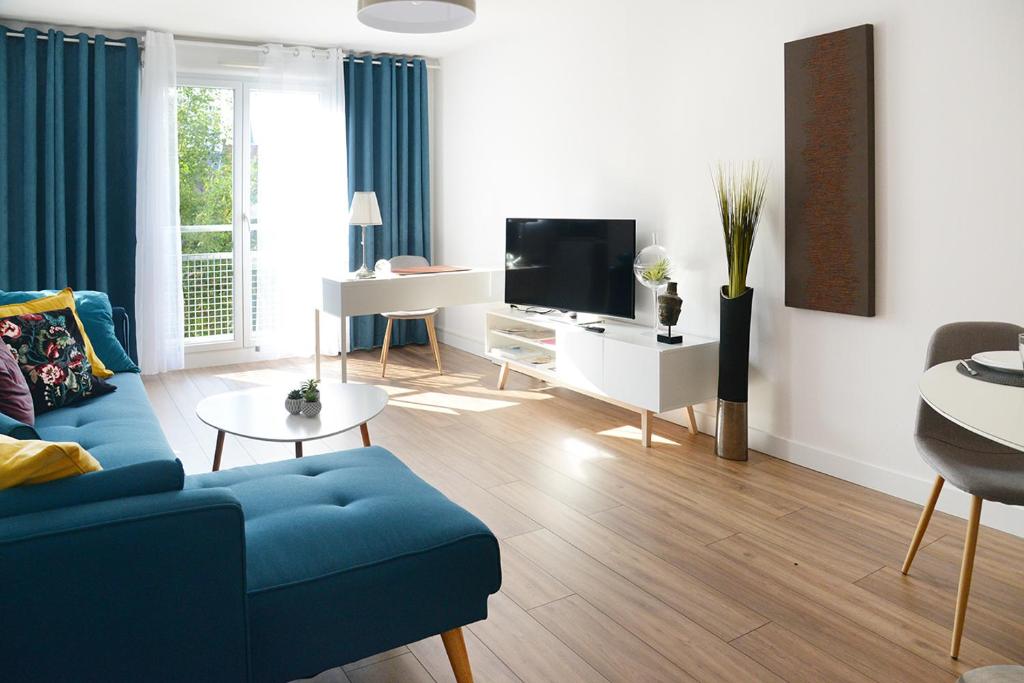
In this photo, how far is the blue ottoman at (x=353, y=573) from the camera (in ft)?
5.50

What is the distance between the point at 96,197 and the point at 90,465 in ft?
14.2

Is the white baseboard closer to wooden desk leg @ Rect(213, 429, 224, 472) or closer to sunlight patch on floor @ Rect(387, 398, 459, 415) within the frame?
sunlight patch on floor @ Rect(387, 398, 459, 415)

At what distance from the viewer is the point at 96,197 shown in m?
5.28

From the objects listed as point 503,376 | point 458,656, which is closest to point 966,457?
point 458,656

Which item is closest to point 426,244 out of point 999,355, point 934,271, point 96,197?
point 96,197

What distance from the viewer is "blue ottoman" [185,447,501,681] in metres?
1.68

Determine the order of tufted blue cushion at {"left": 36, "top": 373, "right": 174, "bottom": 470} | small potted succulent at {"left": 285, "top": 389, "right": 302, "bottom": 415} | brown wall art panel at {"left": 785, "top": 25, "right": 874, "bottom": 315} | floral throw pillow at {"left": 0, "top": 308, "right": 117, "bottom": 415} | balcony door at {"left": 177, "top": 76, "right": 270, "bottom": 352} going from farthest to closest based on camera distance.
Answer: balcony door at {"left": 177, "top": 76, "right": 270, "bottom": 352}, brown wall art panel at {"left": 785, "top": 25, "right": 874, "bottom": 315}, small potted succulent at {"left": 285, "top": 389, "right": 302, "bottom": 415}, floral throw pillow at {"left": 0, "top": 308, "right": 117, "bottom": 415}, tufted blue cushion at {"left": 36, "top": 373, "right": 174, "bottom": 470}

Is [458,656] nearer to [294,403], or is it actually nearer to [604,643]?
[604,643]

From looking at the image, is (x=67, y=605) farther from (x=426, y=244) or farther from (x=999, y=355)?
(x=426, y=244)

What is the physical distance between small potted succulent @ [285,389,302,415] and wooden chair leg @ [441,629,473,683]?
4.53ft

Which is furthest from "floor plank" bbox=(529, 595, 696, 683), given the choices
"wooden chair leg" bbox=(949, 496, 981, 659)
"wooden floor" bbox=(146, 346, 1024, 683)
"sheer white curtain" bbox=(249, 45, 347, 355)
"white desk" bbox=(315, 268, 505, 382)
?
"sheer white curtain" bbox=(249, 45, 347, 355)

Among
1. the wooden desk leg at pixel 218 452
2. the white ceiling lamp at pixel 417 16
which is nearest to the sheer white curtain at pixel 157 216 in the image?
the wooden desk leg at pixel 218 452

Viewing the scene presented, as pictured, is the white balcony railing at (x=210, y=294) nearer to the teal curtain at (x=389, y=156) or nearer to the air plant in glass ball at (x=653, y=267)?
the teal curtain at (x=389, y=156)

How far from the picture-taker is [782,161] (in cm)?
360
